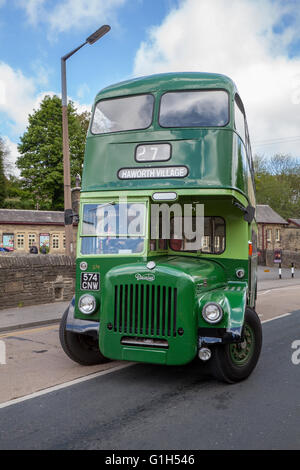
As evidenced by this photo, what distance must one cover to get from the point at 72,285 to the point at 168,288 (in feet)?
31.6

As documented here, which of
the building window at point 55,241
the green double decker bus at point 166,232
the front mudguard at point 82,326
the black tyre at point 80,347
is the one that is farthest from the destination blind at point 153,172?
the building window at point 55,241

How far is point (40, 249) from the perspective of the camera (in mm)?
38156

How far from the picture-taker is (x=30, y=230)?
37.8 m

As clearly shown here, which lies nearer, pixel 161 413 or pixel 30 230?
pixel 161 413

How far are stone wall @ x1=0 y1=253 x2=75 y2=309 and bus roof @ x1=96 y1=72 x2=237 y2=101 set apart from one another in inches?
292

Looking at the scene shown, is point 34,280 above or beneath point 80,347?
above

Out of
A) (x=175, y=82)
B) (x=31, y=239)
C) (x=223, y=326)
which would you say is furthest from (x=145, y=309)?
(x=31, y=239)

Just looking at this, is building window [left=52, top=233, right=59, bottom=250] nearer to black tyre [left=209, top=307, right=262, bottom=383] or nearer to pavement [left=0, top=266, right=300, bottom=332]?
pavement [left=0, top=266, right=300, bottom=332]

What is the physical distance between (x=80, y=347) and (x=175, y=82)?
436 centimetres

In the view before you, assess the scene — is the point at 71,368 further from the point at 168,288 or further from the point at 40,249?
the point at 40,249

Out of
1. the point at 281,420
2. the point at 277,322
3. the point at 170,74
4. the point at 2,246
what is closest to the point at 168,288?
the point at 281,420

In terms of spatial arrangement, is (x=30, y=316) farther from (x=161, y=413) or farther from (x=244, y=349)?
(x=161, y=413)

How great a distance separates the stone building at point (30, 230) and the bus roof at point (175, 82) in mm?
30041

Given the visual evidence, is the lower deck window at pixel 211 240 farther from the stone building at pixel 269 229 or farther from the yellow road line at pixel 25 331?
the stone building at pixel 269 229
